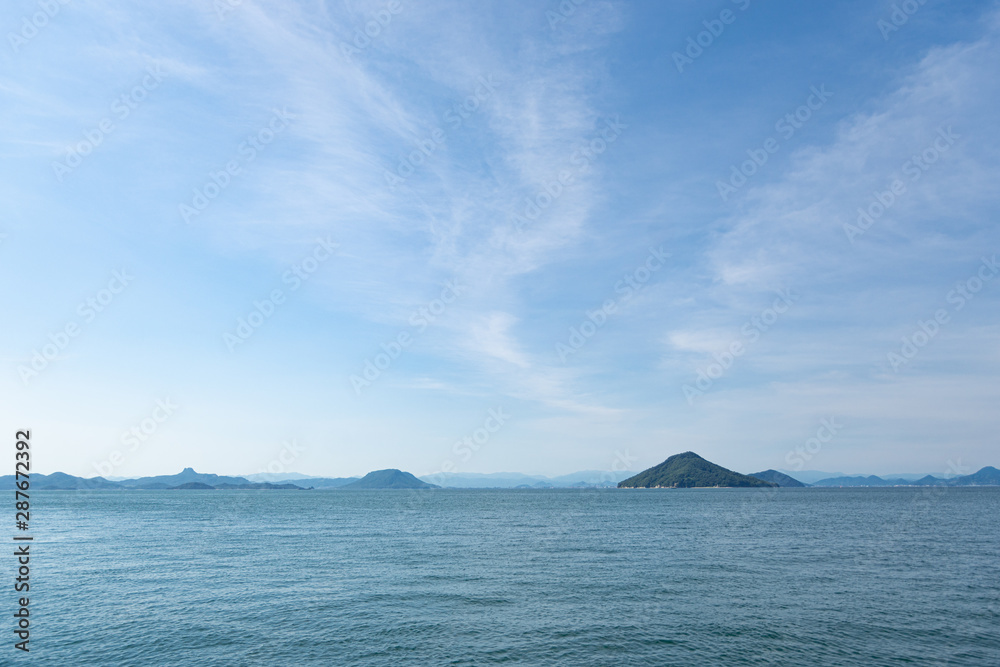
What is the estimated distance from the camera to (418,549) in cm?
7650

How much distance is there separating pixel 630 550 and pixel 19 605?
223 feet

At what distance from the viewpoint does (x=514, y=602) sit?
45594mm

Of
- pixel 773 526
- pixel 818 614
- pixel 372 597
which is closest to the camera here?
pixel 818 614

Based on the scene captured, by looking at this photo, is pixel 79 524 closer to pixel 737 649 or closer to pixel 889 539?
pixel 737 649

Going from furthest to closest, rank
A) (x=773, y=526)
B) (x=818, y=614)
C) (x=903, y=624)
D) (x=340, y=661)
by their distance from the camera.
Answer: (x=773, y=526), (x=818, y=614), (x=903, y=624), (x=340, y=661)

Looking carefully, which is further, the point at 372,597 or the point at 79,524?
the point at 79,524

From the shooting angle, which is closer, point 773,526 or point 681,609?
point 681,609

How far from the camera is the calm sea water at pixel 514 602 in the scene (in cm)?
3409

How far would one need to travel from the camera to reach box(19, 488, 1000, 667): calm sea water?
112 ft

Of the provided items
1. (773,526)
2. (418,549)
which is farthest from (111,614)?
(773,526)

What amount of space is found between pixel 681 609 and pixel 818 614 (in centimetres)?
1066

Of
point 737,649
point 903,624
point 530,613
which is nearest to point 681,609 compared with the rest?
point 737,649

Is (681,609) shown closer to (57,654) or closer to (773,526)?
(57,654)

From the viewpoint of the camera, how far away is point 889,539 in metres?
88.2
